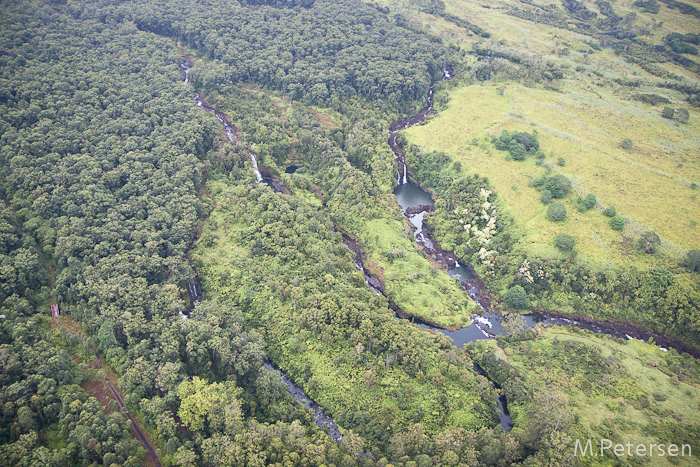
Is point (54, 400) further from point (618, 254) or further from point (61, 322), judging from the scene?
point (618, 254)

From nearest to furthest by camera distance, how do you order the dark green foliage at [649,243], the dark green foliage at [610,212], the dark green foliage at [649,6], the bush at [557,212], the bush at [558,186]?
the dark green foliage at [649,243], the dark green foliage at [610,212], the bush at [557,212], the bush at [558,186], the dark green foliage at [649,6]

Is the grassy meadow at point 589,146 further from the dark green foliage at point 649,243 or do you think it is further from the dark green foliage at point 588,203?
the dark green foliage at point 649,243

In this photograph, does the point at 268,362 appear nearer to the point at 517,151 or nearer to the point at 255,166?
the point at 255,166

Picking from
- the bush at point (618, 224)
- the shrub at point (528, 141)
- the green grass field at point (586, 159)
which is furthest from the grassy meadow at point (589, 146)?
the shrub at point (528, 141)

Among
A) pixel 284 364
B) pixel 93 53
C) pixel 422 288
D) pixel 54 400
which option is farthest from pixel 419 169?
pixel 93 53

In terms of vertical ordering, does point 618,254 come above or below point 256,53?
below

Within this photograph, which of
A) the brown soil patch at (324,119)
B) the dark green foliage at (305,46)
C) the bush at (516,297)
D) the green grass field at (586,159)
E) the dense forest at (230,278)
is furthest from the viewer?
the dark green foliage at (305,46)
